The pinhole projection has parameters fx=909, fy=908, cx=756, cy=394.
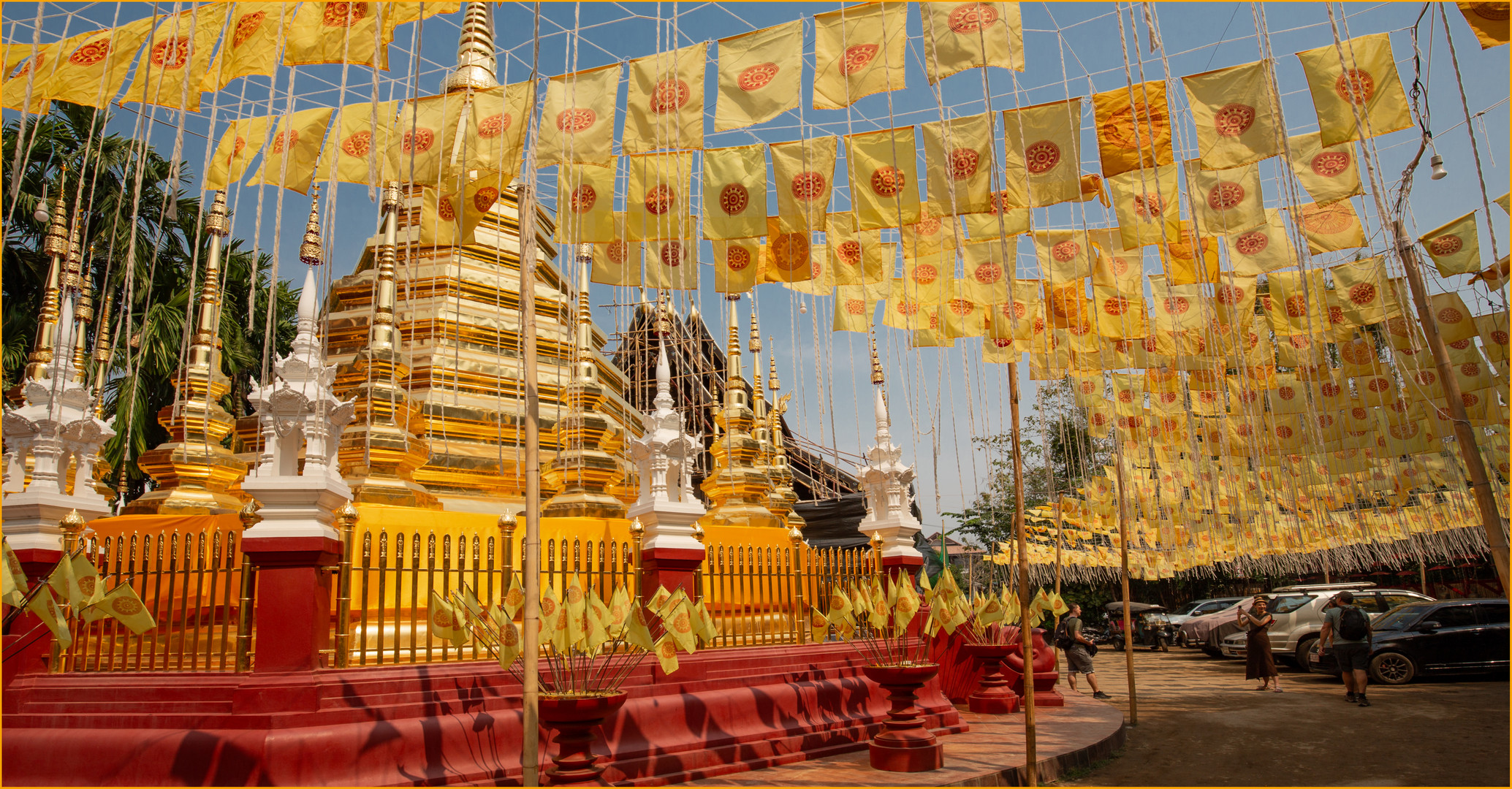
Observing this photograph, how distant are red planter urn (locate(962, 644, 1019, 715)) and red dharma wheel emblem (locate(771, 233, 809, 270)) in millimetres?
6072

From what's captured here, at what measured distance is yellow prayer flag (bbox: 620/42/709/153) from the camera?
1105cm

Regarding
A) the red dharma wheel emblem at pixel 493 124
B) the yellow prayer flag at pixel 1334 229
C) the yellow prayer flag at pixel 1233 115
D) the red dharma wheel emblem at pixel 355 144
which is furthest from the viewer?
the yellow prayer flag at pixel 1334 229

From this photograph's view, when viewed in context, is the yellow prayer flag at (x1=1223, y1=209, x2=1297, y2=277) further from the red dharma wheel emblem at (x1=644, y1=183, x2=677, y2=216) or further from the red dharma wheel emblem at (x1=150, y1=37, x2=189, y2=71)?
the red dharma wheel emblem at (x1=150, y1=37, x2=189, y2=71)

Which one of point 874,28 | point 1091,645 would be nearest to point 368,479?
point 874,28

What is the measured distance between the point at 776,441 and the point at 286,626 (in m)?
16.5

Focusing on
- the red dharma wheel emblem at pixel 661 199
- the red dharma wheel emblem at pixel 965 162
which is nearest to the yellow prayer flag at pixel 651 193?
the red dharma wheel emblem at pixel 661 199

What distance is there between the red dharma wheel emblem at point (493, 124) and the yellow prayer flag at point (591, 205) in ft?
4.66

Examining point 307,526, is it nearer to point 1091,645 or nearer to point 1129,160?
point 1129,160

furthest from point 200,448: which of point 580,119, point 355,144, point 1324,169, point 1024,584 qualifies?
point 1324,169

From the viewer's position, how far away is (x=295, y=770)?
6.24 metres

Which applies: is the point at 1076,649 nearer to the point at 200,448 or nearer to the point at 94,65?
the point at 200,448

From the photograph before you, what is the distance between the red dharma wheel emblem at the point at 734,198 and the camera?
39.9 feet

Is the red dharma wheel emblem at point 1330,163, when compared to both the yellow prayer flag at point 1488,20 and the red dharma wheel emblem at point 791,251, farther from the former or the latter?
the red dharma wheel emblem at point 791,251

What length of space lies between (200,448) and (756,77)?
8290 millimetres
